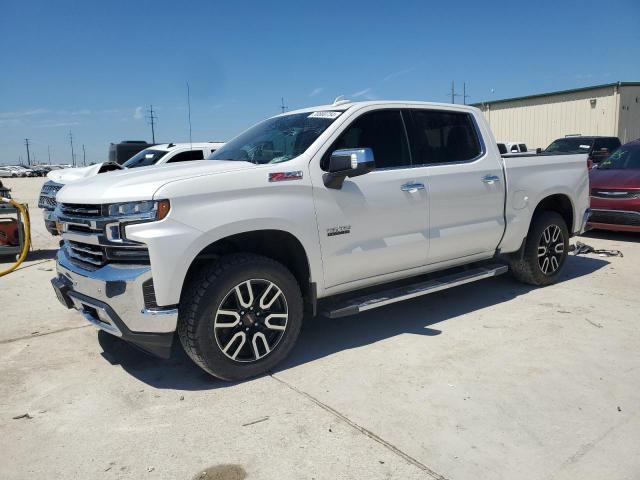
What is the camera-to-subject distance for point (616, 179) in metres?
8.81

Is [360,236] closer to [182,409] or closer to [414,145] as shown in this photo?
[414,145]

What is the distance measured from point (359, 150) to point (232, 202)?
38.1 inches

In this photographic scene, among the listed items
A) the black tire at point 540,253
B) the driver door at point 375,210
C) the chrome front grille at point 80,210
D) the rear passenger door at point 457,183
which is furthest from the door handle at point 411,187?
the chrome front grille at point 80,210

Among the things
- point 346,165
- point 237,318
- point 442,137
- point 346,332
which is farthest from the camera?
point 442,137

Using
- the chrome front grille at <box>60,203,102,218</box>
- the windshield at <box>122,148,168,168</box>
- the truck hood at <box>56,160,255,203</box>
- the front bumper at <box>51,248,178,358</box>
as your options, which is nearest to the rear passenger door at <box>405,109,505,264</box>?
the truck hood at <box>56,160,255,203</box>

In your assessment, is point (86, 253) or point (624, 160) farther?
point (624, 160)

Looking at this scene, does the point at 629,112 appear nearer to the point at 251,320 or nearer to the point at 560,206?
the point at 560,206

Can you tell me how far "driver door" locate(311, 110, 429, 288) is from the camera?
13.2 feet

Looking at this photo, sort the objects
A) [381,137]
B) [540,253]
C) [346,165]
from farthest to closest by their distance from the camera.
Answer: [540,253] → [381,137] → [346,165]

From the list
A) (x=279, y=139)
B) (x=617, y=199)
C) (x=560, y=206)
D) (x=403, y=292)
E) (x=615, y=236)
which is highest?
(x=279, y=139)

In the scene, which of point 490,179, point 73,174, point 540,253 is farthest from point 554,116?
point 490,179

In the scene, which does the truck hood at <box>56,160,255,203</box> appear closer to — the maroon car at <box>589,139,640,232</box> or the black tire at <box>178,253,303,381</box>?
the black tire at <box>178,253,303,381</box>

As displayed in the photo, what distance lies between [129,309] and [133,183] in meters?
0.80

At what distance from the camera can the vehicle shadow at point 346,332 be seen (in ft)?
13.0
